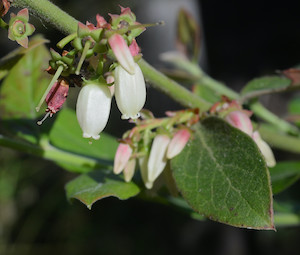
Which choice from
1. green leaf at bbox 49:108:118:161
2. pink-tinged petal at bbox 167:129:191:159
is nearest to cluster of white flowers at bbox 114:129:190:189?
pink-tinged petal at bbox 167:129:191:159

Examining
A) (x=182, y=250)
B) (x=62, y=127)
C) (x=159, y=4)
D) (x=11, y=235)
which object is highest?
(x=62, y=127)

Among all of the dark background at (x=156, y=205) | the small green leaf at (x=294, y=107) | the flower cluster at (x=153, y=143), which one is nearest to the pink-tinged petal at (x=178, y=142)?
the flower cluster at (x=153, y=143)

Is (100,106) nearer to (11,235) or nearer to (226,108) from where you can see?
(226,108)

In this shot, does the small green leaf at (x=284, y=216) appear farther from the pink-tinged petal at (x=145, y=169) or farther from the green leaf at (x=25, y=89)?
the green leaf at (x=25, y=89)

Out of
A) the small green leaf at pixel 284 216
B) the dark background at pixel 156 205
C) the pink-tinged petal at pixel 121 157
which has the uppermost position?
the pink-tinged petal at pixel 121 157

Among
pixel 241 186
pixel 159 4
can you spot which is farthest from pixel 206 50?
pixel 241 186

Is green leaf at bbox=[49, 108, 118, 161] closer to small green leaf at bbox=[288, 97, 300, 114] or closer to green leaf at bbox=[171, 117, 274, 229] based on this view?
green leaf at bbox=[171, 117, 274, 229]

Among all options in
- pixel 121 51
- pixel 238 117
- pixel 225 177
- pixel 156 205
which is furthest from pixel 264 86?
pixel 156 205
